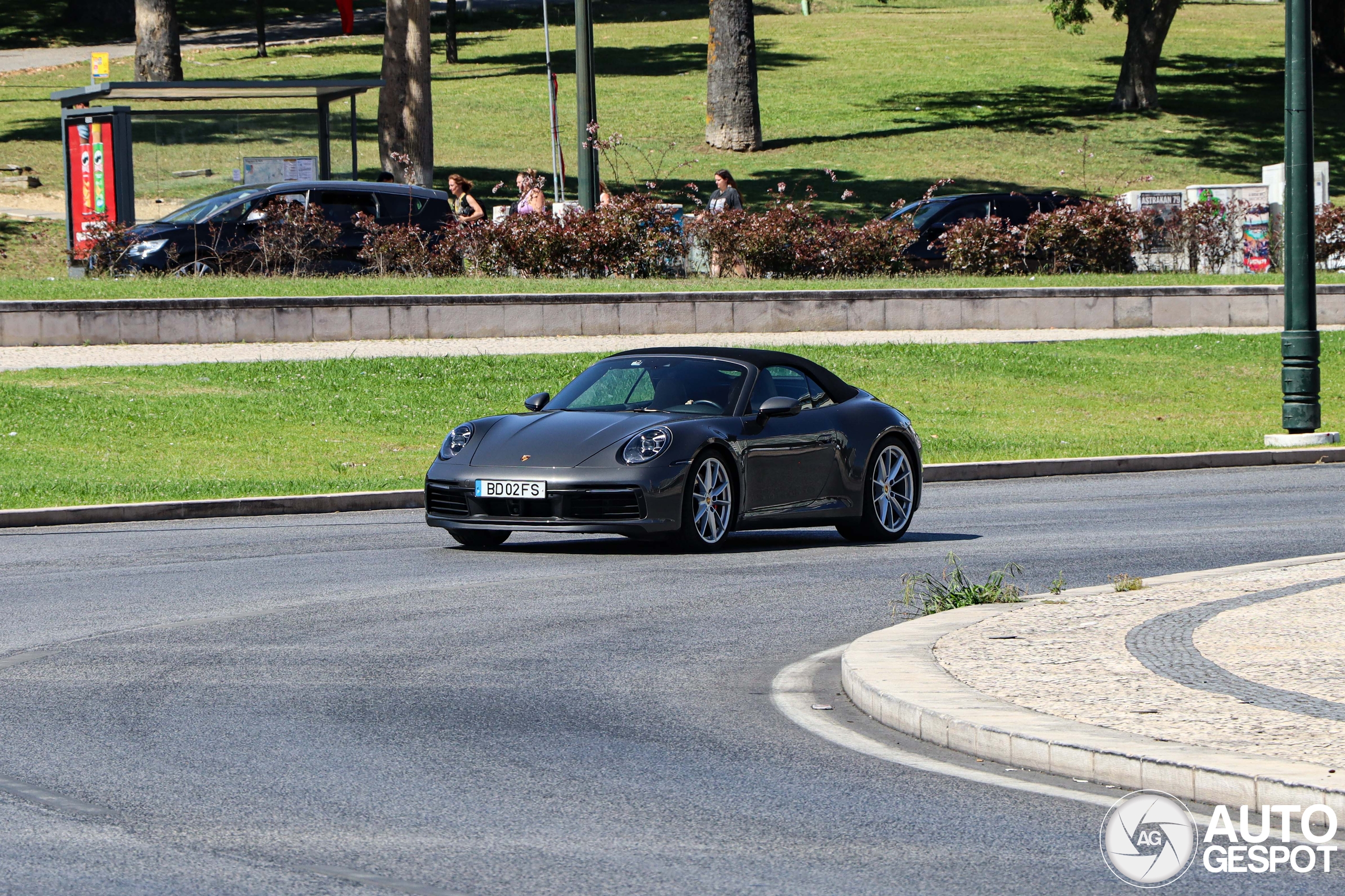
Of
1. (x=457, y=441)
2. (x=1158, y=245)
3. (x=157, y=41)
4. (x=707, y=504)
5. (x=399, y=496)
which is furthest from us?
(x=157, y=41)

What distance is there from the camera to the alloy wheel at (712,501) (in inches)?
464

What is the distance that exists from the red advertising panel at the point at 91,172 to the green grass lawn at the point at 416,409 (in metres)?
8.24

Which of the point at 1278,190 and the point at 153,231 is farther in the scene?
the point at 1278,190

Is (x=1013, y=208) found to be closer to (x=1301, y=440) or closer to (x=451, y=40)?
(x=1301, y=440)

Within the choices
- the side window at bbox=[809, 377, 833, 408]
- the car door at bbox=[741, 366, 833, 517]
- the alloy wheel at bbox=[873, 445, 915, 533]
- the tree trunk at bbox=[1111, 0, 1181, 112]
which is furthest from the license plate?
the tree trunk at bbox=[1111, 0, 1181, 112]

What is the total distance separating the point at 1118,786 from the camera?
580 cm

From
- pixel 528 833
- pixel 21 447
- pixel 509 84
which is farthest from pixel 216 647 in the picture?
pixel 509 84

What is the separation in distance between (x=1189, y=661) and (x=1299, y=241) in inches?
473

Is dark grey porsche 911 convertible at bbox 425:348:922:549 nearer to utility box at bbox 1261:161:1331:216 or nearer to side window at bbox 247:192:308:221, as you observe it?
side window at bbox 247:192:308:221

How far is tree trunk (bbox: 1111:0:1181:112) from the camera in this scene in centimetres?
4984

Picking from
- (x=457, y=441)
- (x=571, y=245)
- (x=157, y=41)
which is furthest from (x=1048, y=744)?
(x=157, y=41)

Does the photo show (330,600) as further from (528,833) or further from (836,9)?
(836,9)

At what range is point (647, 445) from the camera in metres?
11.6

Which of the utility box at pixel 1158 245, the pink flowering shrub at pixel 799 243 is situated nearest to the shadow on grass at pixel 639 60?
the utility box at pixel 1158 245
